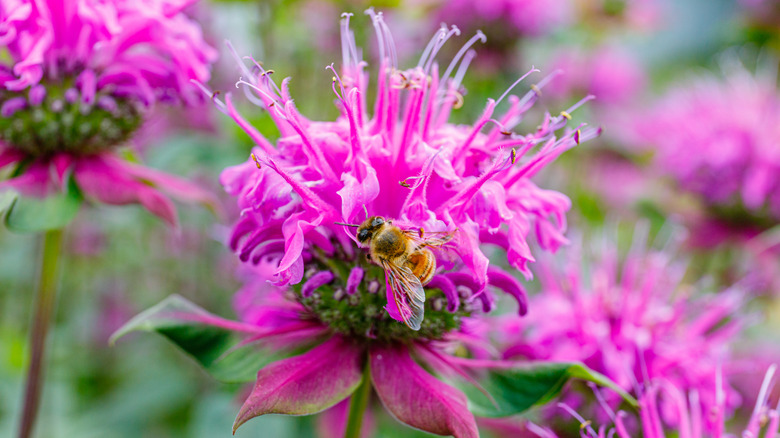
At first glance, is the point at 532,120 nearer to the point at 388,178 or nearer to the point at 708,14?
the point at 388,178

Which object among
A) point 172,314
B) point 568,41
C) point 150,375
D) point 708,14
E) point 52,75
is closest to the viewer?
point 172,314

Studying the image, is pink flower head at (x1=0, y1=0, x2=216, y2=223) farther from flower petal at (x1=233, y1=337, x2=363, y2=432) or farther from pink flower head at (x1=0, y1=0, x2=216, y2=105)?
flower petal at (x1=233, y1=337, x2=363, y2=432)

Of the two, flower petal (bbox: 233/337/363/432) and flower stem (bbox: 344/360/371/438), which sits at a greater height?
flower petal (bbox: 233/337/363/432)

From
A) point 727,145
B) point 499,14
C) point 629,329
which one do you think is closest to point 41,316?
point 629,329

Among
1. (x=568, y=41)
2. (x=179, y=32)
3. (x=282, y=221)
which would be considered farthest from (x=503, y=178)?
(x=568, y=41)

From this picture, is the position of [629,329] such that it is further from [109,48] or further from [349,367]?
[109,48]

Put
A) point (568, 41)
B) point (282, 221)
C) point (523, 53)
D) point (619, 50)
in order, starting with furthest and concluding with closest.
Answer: point (619, 50) → point (568, 41) → point (523, 53) → point (282, 221)

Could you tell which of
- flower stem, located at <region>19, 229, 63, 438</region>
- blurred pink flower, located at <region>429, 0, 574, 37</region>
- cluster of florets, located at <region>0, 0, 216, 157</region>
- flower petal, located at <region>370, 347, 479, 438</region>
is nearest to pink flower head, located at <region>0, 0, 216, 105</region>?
cluster of florets, located at <region>0, 0, 216, 157</region>
